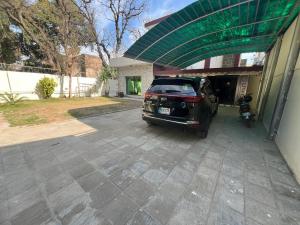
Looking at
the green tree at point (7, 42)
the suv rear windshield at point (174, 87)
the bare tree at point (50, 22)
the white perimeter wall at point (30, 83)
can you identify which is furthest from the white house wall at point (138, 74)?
the green tree at point (7, 42)

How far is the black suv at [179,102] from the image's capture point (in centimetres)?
327

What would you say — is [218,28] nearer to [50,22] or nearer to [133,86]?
[133,86]

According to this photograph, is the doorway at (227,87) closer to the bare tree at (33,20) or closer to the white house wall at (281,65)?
the white house wall at (281,65)

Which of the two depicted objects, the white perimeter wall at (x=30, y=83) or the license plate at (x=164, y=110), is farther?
the white perimeter wall at (x=30, y=83)

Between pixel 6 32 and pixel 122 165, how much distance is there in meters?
15.5

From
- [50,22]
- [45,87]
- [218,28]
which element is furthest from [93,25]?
[218,28]

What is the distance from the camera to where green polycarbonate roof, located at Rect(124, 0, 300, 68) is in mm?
3961

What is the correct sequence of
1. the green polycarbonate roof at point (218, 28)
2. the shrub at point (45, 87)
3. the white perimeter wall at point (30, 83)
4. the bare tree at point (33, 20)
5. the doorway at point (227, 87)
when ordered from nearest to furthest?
the green polycarbonate roof at point (218, 28) < the white perimeter wall at point (30, 83) < the bare tree at point (33, 20) < the shrub at point (45, 87) < the doorway at point (227, 87)

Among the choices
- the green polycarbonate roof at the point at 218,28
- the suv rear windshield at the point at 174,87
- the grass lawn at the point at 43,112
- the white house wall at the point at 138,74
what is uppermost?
the green polycarbonate roof at the point at 218,28

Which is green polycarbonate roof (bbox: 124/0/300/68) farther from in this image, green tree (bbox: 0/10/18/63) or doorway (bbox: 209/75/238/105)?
green tree (bbox: 0/10/18/63)

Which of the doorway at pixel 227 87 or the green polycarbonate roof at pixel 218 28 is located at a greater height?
the green polycarbonate roof at pixel 218 28

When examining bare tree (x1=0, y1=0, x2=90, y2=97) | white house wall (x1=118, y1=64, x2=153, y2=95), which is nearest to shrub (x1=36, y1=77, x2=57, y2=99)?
bare tree (x1=0, y1=0, x2=90, y2=97)

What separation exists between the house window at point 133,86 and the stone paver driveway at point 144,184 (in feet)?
34.5

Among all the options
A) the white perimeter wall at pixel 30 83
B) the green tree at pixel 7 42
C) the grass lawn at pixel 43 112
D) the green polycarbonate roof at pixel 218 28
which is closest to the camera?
the green polycarbonate roof at pixel 218 28
